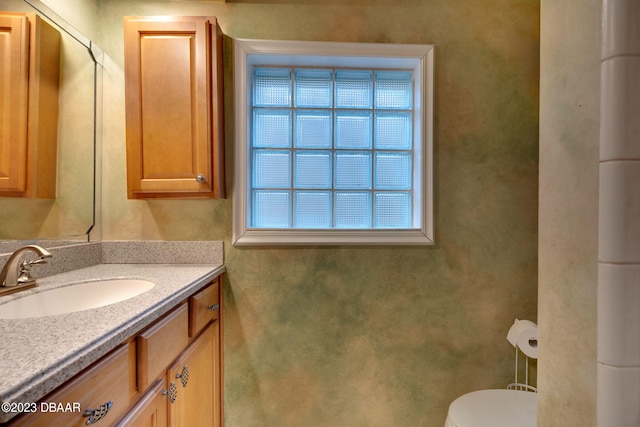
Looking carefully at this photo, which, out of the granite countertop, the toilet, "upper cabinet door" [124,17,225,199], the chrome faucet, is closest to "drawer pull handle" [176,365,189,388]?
the granite countertop

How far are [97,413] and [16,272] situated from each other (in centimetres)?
66

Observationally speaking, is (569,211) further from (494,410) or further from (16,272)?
(16,272)

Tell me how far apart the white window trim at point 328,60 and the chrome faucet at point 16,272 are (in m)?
0.77

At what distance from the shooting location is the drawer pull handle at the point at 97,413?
656 mm

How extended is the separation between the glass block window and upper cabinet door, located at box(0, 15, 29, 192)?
36.7 inches

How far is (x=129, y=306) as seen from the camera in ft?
2.82

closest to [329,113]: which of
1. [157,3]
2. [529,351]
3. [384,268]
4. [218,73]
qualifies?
[218,73]

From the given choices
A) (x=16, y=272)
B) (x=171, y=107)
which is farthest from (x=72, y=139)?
(x=16, y=272)

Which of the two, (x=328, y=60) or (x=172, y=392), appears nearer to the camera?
(x=172, y=392)

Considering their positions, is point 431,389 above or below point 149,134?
below

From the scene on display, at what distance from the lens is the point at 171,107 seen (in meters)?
1.42

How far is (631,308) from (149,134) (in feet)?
5.51

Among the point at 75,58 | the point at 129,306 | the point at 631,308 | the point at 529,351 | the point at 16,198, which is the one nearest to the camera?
the point at 631,308

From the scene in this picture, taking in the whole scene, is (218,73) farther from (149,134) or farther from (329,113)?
(329,113)
